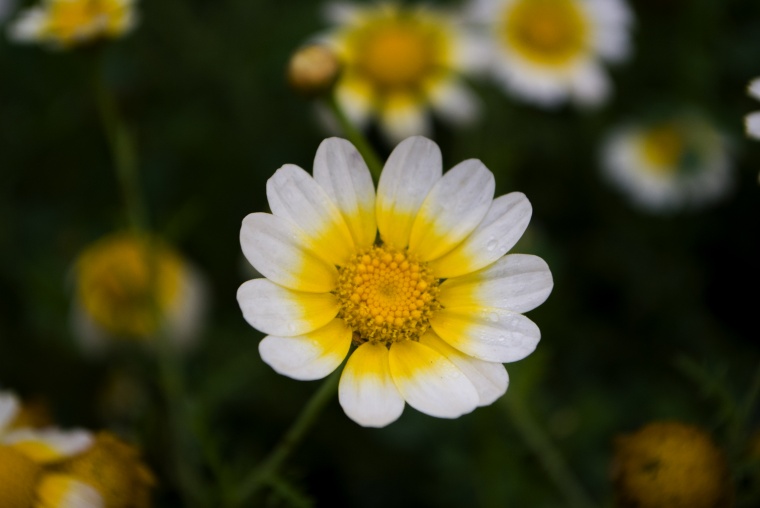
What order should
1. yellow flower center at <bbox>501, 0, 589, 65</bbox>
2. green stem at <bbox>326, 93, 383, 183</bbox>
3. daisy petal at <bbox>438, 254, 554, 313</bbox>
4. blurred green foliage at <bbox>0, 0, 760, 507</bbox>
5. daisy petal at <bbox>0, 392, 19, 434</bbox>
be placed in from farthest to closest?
yellow flower center at <bbox>501, 0, 589, 65</bbox> < blurred green foliage at <bbox>0, 0, 760, 507</bbox> < green stem at <bbox>326, 93, 383, 183</bbox> < daisy petal at <bbox>0, 392, 19, 434</bbox> < daisy petal at <bbox>438, 254, 554, 313</bbox>

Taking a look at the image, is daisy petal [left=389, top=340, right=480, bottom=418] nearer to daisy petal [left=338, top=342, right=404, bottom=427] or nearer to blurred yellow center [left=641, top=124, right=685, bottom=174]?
daisy petal [left=338, top=342, right=404, bottom=427]

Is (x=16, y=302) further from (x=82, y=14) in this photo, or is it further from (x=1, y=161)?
(x=82, y=14)

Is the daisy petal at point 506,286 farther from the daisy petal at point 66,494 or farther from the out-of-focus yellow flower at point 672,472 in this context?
the daisy petal at point 66,494

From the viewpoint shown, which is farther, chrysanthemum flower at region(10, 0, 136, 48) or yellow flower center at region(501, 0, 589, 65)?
yellow flower center at region(501, 0, 589, 65)

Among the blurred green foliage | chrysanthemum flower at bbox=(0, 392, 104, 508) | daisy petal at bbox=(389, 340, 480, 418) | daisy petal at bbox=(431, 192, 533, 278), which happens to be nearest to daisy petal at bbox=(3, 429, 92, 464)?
chrysanthemum flower at bbox=(0, 392, 104, 508)

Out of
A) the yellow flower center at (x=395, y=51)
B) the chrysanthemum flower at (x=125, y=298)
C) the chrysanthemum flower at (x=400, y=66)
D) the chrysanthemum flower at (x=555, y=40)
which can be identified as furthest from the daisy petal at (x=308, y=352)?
the chrysanthemum flower at (x=555, y=40)

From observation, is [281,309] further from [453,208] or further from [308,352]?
[453,208]
